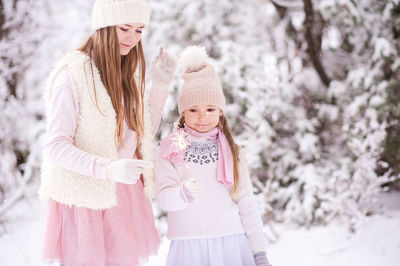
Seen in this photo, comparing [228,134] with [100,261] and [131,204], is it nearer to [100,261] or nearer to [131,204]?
[131,204]

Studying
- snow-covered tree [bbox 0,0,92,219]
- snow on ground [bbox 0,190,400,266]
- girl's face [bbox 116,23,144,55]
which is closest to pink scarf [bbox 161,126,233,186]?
girl's face [bbox 116,23,144,55]

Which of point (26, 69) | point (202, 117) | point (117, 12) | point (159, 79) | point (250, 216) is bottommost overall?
point (26, 69)

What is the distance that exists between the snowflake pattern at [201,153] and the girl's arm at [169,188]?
12cm

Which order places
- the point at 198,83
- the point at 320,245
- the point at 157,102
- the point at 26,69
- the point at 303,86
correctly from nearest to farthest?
the point at 198,83
the point at 157,102
the point at 320,245
the point at 303,86
the point at 26,69

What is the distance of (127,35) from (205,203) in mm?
939

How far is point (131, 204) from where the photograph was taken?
2.11 m

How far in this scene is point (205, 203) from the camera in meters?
2.21

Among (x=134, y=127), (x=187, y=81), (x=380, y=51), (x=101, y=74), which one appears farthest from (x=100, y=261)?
(x=380, y=51)

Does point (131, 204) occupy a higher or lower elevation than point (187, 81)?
lower

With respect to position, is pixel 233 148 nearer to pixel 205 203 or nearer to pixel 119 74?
pixel 205 203

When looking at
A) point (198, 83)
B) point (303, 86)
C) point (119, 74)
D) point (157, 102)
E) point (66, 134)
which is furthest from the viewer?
point (303, 86)

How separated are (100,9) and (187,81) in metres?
0.61

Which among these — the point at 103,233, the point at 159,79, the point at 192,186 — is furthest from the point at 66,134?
the point at 159,79

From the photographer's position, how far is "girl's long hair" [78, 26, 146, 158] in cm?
204
